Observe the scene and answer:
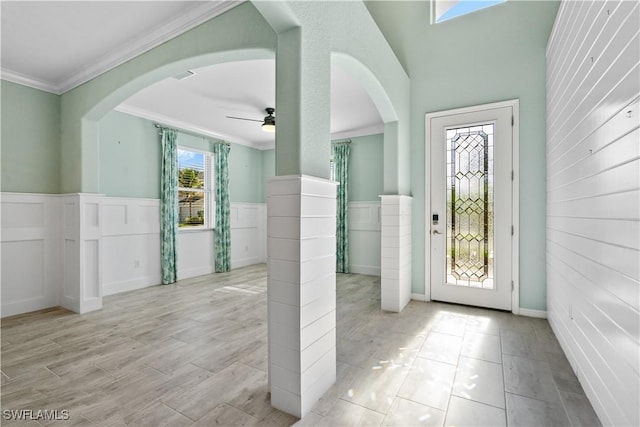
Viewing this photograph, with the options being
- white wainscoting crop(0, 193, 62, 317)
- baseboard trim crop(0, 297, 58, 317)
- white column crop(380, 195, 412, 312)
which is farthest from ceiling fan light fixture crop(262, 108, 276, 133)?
baseboard trim crop(0, 297, 58, 317)

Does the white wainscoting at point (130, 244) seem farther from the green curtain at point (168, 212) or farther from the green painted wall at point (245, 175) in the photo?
the green painted wall at point (245, 175)

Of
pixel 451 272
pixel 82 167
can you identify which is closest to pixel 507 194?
pixel 451 272

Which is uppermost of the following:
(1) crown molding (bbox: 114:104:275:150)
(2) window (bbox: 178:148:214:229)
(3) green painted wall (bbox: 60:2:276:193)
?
(1) crown molding (bbox: 114:104:275:150)

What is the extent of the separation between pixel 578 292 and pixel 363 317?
180 centimetres

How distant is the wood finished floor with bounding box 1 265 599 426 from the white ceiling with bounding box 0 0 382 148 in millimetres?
2580

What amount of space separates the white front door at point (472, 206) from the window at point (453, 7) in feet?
3.79

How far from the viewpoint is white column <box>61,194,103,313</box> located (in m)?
3.29

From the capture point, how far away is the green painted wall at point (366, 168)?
535 centimetres

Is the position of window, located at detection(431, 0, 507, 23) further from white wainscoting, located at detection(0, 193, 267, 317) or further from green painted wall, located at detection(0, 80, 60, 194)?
green painted wall, located at detection(0, 80, 60, 194)

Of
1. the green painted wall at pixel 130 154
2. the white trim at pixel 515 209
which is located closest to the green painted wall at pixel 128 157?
the green painted wall at pixel 130 154

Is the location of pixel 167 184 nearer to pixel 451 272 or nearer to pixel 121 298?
pixel 121 298

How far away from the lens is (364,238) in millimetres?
5484

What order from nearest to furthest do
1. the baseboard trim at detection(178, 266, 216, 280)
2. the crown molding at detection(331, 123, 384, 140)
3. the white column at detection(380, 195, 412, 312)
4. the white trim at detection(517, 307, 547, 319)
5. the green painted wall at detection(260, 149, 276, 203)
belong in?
the white trim at detection(517, 307, 547, 319) < the white column at detection(380, 195, 412, 312) < the baseboard trim at detection(178, 266, 216, 280) < the crown molding at detection(331, 123, 384, 140) < the green painted wall at detection(260, 149, 276, 203)

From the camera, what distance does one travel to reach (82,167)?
3.32 meters
